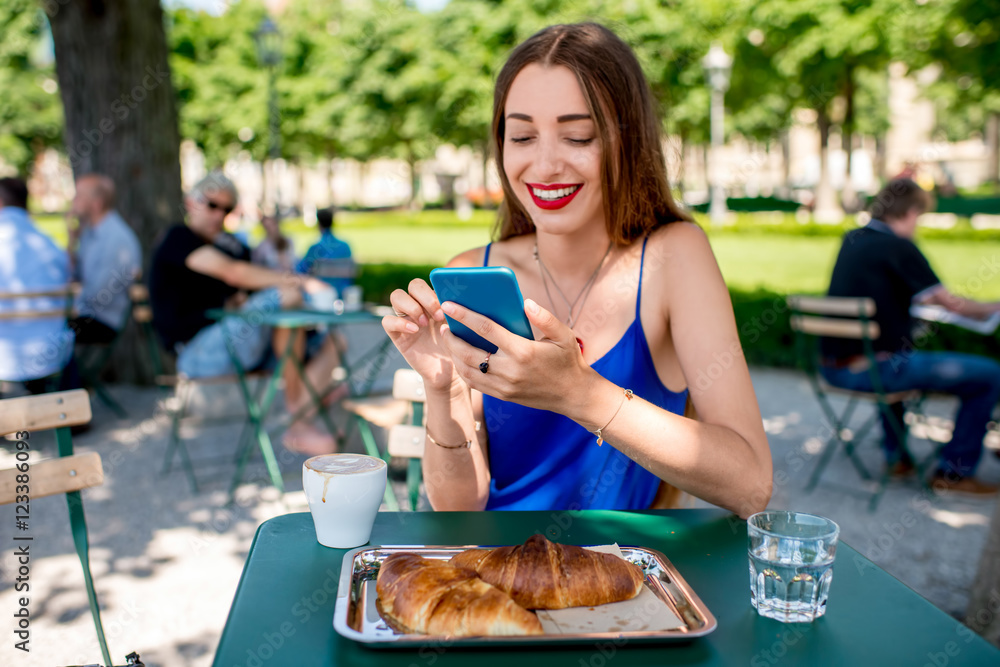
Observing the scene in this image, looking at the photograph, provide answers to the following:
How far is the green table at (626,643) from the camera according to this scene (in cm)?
108

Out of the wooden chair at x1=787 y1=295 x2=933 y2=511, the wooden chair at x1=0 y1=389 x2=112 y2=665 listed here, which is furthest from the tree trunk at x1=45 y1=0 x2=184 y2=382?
the wooden chair at x1=0 y1=389 x2=112 y2=665

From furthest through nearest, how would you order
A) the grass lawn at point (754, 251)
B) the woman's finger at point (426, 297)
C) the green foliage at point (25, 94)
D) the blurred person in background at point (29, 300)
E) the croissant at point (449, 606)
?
the green foliage at point (25, 94), the grass lawn at point (754, 251), the blurred person in background at point (29, 300), the woman's finger at point (426, 297), the croissant at point (449, 606)

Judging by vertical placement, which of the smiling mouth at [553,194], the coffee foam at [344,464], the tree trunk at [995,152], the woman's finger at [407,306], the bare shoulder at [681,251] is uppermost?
the tree trunk at [995,152]

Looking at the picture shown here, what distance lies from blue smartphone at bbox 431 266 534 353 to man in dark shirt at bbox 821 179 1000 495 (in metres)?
4.37

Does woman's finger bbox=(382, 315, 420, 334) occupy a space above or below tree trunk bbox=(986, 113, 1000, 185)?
below

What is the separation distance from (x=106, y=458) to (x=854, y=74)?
25.9 m

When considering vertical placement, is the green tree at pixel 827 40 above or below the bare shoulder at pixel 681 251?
above

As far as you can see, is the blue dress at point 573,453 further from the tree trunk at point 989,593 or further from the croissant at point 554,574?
the tree trunk at point 989,593

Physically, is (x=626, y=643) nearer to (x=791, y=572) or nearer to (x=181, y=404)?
(x=791, y=572)

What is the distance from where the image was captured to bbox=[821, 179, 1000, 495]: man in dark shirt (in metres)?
5.04

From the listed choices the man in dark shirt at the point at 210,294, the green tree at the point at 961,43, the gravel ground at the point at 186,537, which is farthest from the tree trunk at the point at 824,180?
the man in dark shirt at the point at 210,294

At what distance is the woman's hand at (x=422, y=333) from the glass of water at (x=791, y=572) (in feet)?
2.10

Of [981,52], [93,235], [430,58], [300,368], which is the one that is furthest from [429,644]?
[430,58]

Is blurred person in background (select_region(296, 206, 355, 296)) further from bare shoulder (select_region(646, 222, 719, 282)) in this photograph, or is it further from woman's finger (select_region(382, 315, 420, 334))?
woman's finger (select_region(382, 315, 420, 334))
